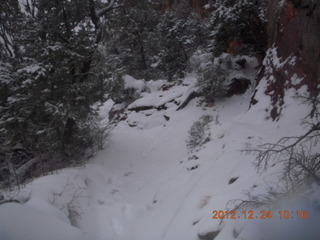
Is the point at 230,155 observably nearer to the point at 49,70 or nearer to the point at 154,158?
the point at 154,158

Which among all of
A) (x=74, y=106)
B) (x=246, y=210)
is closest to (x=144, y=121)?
(x=74, y=106)

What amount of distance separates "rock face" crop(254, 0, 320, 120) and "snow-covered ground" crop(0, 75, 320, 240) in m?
0.34

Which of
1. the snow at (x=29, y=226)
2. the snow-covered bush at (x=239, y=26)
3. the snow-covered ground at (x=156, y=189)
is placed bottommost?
the snow-covered ground at (x=156, y=189)

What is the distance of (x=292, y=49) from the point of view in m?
6.19

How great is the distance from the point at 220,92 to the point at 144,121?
3376 mm

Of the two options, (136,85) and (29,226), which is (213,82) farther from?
(29,226)

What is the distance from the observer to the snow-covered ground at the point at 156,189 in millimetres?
2914

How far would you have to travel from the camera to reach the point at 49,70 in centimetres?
693

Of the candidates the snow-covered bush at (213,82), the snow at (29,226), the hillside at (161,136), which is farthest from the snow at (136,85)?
the snow at (29,226)

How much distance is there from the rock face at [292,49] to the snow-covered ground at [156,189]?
34cm

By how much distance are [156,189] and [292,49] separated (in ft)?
14.4
